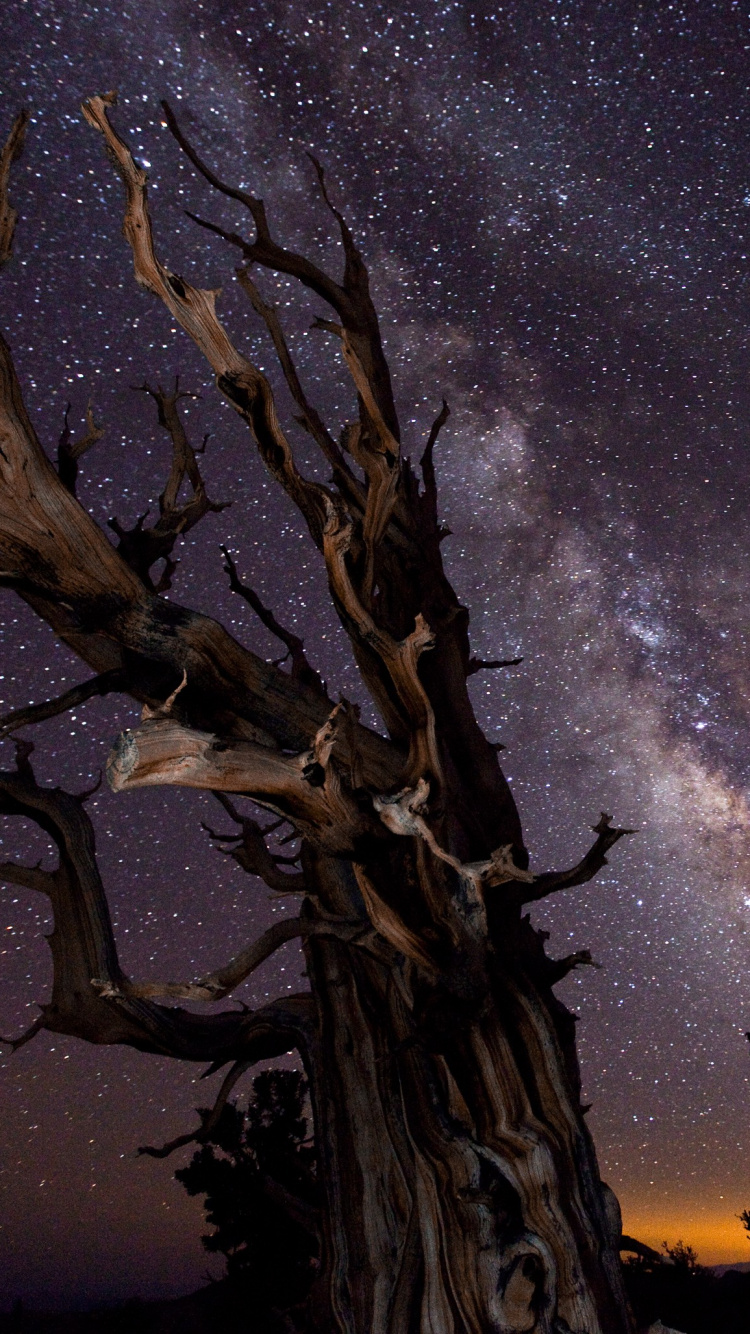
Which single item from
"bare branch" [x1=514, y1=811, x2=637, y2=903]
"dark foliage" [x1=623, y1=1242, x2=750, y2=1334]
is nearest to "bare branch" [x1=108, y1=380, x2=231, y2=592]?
"bare branch" [x1=514, y1=811, x2=637, y2=903]

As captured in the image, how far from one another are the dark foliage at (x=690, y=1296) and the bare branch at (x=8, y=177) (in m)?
10.0

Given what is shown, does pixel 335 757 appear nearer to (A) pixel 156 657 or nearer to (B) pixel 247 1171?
(A) pixel 156 657

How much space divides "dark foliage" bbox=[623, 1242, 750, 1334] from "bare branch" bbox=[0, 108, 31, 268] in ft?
32.9

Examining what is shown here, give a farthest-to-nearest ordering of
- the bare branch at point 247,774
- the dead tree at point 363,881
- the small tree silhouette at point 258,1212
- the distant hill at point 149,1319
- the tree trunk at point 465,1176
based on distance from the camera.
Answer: the distant hill at point 149,1319 → the small tree silhouette at point 258,1212 → the tree trunk at point 465,1176 → the dead tree at point 363,881 → the bare branch at point 247,774

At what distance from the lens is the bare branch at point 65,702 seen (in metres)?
4.03

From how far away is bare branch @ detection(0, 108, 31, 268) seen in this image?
11.4 ft

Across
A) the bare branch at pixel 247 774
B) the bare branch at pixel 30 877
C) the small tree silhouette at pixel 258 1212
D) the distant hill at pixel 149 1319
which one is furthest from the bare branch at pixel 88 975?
the distant hill at pixel 149 1319

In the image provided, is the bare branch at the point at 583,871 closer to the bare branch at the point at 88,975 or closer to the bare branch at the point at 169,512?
the bare branch at the point at 88,975

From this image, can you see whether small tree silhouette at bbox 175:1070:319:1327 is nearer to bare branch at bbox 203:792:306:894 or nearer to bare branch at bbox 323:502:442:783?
bare branch at bbox 203:792:306:894

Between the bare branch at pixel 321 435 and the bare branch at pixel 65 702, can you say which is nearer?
the bare branch at pixel 65 702

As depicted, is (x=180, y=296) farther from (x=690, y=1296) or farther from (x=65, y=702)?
(x=690, y=1296)

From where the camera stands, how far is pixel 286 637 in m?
5.77

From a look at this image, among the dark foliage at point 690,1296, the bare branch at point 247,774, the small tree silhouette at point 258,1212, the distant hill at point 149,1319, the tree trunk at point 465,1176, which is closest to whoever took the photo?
the bare branch at point 247,774

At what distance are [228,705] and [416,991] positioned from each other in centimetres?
161
